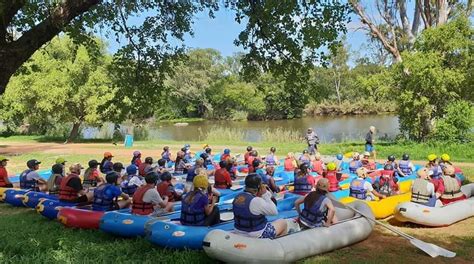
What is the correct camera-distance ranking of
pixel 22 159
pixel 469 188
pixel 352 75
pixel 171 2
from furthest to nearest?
pixel 352 75, pixel 22 159, pixel 469 188, pixel 171 2

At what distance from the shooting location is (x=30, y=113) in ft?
94.1

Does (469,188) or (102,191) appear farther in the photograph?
(469,188)

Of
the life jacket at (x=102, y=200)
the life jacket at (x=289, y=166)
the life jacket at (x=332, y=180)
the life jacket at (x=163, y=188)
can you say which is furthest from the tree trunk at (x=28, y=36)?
the life jacket at (x=289, y=166)

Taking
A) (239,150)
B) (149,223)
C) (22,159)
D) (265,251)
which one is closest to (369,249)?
(265,251)

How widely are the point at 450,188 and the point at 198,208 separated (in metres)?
5.60

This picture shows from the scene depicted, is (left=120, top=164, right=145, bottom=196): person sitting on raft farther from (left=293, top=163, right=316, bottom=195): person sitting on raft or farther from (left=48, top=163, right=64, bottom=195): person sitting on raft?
(left=293, top=163, right=316, bottom=195): person sitting on raft

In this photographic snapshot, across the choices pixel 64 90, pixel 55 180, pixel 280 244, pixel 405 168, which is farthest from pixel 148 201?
pixel 64 90

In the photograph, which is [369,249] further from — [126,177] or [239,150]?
[239,150]

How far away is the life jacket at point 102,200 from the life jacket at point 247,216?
343cm

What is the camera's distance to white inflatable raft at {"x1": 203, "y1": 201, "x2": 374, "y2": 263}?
6500mm

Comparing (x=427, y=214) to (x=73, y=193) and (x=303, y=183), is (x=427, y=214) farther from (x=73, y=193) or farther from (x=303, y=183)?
(x=73, y=193)

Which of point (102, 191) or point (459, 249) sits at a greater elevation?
point (102, 191)

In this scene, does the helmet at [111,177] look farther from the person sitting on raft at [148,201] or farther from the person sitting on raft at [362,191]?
the person sitting on raft at [362,191]

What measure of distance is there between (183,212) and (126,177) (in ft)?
13.5
